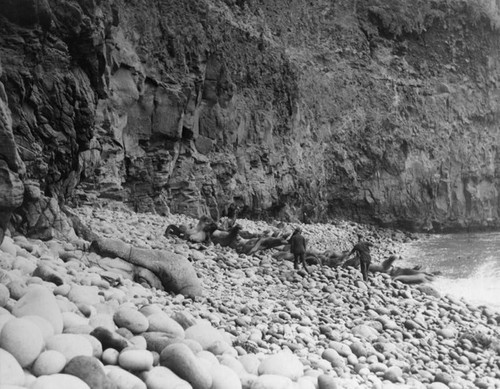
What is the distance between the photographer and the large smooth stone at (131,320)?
5191 millimetres

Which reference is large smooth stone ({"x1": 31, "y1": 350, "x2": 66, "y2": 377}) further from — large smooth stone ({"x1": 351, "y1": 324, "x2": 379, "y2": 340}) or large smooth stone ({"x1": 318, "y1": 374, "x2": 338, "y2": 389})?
large smooth stone ({"x1": 351, "y1": 324, "x2": 379, "y2": 340})

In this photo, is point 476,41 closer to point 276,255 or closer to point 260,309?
point 276,255

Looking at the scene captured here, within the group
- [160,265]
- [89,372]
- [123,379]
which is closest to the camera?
[89,372]

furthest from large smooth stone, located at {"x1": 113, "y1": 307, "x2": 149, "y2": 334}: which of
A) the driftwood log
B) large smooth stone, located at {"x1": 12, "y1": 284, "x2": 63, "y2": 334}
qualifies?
the driftwood log

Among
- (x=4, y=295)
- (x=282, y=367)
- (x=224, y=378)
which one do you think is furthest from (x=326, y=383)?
(x=4, y=295)

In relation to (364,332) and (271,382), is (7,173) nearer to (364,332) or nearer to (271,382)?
(271,382)

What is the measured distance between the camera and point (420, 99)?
47281mm

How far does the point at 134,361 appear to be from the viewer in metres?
4.29

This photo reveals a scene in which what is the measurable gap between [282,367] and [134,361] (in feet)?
5.95

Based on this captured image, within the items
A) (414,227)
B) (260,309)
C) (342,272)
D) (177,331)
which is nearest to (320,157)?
(414,227)

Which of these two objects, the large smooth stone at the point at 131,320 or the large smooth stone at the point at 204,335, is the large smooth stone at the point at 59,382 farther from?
the large smooth stone at the point at 204,335

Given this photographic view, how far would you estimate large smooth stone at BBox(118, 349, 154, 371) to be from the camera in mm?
4273

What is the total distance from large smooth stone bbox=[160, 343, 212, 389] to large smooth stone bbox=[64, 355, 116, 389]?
2.26 feet

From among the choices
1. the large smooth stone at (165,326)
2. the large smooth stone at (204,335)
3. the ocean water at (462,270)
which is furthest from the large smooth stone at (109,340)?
the ocean water at (462,270)
